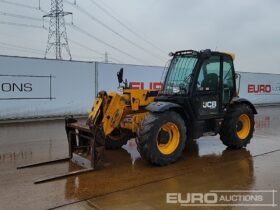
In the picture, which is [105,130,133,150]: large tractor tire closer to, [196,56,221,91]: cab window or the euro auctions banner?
[196,56,221,91]: cab window

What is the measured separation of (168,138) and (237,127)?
2255 millimetres

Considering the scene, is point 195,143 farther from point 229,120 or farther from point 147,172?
point 147,172

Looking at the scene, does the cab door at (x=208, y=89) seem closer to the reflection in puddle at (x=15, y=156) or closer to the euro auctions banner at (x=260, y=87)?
the reflection in puddle at (x=15, y=156)

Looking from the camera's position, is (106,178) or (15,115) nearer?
(106,178)

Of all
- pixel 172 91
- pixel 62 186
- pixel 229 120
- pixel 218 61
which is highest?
pixel 218 61

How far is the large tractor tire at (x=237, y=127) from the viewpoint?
7926mm

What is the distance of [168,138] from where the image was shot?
6766 mm

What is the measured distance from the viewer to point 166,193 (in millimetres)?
5141

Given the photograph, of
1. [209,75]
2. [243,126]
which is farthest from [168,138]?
[243,126]

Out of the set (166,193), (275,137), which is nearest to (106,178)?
(166,193)

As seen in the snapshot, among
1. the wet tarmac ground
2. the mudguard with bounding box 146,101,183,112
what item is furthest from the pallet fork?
the mudguard with bounding box 146,101,183,112

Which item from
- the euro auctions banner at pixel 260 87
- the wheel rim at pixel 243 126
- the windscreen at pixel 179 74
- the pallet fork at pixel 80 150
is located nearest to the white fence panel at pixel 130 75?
the euro auctions banner at pixel 260 87

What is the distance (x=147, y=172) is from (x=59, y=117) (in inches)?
370

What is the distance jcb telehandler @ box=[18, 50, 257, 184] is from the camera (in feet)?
21.2
